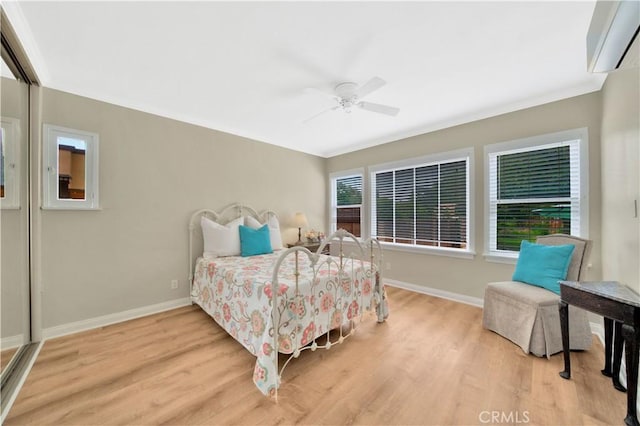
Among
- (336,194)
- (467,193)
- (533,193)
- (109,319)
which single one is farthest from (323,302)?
(336,194)

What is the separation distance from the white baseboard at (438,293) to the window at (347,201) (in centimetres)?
113

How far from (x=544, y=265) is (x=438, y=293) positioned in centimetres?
147

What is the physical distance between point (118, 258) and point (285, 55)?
2.80 m

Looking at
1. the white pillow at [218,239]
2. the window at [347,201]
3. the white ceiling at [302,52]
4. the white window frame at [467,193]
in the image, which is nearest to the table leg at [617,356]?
the white window frame at [467,193]

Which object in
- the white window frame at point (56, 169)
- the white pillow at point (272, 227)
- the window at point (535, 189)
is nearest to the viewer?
the white window frame at point (56, 169)

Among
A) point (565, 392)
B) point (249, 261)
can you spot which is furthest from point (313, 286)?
point (565, 392)

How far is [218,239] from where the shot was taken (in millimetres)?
3275

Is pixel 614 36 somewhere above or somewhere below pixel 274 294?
above

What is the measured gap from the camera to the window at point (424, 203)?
344 cm

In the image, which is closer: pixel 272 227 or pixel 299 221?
pixel 272 227

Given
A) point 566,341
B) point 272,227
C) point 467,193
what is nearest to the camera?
point 566,341

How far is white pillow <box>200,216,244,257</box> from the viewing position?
128 inches

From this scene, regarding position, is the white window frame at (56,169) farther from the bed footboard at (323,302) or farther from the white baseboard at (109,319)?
the bed footboard at (323,302)

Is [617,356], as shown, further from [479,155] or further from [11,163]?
[11,163]
